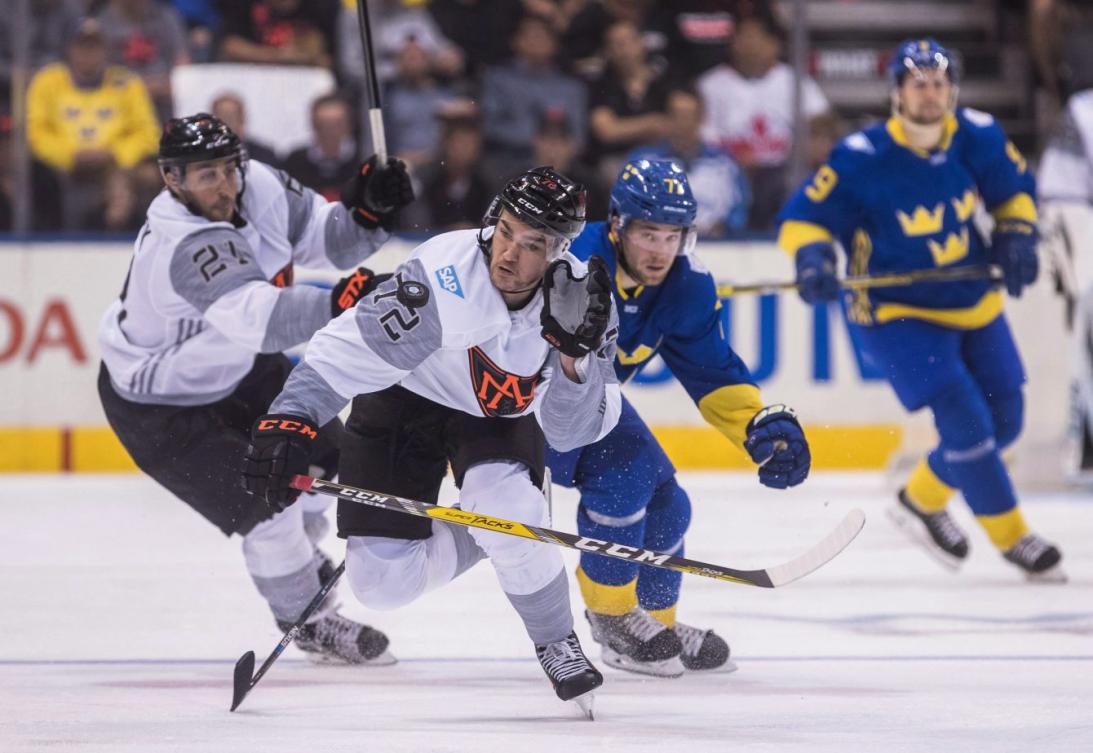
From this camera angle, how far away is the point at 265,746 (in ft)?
9.78

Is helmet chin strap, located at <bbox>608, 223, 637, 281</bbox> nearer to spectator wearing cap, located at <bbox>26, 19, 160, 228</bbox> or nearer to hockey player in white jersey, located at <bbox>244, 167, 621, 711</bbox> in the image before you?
hockey player in white jersey, located at <bbox>244, 167, 621, 711</bbox>

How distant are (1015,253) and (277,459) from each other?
2.72 m

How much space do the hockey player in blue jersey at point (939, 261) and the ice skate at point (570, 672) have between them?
194 cm

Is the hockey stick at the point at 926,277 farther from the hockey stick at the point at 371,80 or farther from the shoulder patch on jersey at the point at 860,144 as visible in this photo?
the hockey stick at the point at 371,80

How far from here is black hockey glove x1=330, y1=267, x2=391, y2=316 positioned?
11.8 ft

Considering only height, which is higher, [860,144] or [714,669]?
[860,144]

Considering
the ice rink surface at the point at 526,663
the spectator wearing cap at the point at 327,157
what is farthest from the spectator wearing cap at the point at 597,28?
the ice rink surface at the point at 526,663

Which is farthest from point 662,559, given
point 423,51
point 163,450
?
point 423,51

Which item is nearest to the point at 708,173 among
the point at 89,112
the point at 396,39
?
the point at 396,39

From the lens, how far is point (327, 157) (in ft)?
22.7

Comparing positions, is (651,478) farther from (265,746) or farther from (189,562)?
(189,562)

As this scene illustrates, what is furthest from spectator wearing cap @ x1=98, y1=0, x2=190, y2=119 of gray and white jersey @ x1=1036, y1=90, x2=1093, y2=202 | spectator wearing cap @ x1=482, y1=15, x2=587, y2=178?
gray and white jersey @ x1=1036, y1=90, x2=1093, y2=202

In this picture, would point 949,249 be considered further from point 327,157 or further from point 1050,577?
point 327,157

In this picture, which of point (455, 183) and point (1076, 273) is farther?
point (455, 183)
